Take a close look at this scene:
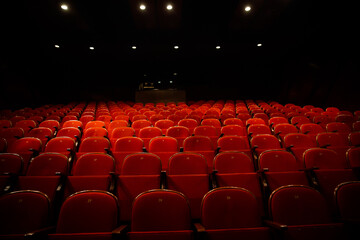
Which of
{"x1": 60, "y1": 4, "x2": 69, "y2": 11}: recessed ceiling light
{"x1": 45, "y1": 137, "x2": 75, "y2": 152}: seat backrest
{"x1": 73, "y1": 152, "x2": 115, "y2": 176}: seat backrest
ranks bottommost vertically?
{"x1": 73, "y1": 152, "x2": 115, "y2": 176}: seat backrest

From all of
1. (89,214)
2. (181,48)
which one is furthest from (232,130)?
(181,48)

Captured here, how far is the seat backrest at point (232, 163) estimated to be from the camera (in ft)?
6.59

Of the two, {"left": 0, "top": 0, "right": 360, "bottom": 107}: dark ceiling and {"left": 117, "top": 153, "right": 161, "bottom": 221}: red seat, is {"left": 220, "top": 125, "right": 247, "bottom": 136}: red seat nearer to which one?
{"left": 117, "top": 153, "right": 161, "bottom": 221}: red seat

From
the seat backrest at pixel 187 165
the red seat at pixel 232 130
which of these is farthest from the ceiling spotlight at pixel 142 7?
the seat backrest at pixel 187 165

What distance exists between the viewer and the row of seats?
47.9 inches

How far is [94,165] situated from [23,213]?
756 millimetres

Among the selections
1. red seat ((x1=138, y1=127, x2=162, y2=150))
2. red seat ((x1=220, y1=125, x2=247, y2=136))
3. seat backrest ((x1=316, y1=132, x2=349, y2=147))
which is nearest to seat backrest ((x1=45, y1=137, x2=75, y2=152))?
red seat ((x1=138, y1=127, x2=162, y2=150))

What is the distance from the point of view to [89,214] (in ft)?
4.30

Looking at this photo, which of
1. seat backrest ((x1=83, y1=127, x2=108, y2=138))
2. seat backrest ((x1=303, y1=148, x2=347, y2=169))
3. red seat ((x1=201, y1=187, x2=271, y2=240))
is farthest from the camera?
seat backrest ((x1=83, y1=127, x2=108, y2=138))

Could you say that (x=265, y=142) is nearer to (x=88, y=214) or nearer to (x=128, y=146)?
(x=128, y=146)

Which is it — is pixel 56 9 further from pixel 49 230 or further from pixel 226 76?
pixel 226 76

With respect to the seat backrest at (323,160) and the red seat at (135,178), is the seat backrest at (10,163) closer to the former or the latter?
the red seat at (135,178)

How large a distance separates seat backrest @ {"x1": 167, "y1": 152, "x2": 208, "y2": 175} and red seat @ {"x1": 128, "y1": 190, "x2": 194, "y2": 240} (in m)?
0.63

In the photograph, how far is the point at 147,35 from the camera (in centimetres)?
597
